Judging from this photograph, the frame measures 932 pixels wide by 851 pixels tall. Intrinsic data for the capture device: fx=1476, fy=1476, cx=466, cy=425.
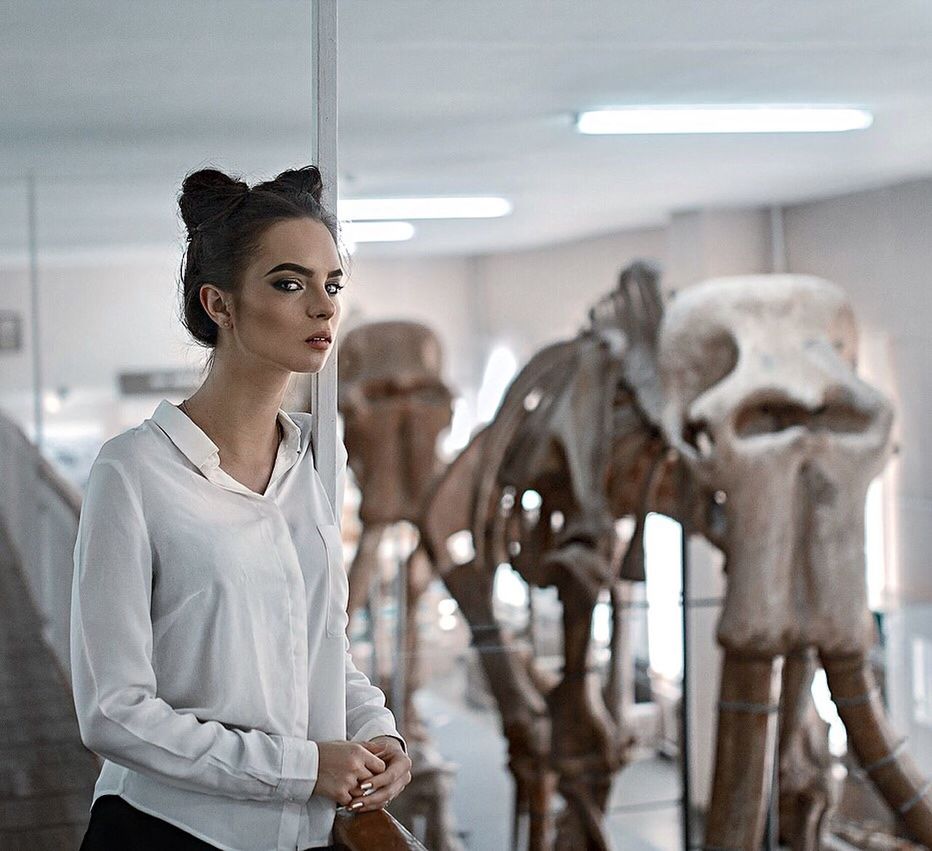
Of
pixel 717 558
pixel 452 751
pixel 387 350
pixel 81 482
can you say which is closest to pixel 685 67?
pixel 81 482

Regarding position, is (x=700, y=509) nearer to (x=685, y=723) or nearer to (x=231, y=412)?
(x=685, y=723)

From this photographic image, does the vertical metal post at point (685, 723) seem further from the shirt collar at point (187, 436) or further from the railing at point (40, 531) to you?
the shirt collar at point (187, 436)

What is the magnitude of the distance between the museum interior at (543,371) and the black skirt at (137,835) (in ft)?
0.17

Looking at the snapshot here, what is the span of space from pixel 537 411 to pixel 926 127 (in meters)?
1.13

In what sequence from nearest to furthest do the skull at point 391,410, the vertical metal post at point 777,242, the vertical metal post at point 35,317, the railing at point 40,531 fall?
the vertical metal post at point 35,317, the railing at point 40,531, the skull at point 391,410, the vertical metal post at point 777,242

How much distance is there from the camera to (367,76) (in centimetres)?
258

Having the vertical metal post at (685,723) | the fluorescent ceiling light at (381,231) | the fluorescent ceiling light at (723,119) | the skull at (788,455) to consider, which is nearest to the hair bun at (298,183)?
the skull at (788,455)

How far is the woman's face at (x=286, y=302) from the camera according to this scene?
4.13ft

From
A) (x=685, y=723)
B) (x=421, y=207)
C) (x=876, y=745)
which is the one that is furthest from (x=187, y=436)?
(x=421, y=207)

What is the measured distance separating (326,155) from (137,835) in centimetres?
64

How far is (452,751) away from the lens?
404cm

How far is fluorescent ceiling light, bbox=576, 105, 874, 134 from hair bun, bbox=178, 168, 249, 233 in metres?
1.86

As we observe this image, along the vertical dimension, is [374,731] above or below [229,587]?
below

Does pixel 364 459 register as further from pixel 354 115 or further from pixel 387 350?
pixel 354 115
